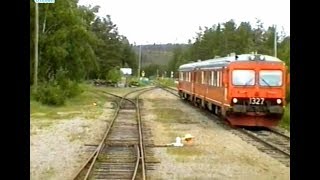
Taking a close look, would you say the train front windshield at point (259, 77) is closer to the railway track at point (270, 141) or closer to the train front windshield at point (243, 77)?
the train front windshield at point (243, 77)

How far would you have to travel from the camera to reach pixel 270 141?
16.3 metres

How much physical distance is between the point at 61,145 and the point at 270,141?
5.90m

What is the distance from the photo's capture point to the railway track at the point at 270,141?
13.6 metres

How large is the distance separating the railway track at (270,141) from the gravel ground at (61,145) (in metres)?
4.38

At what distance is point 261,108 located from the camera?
1930 centimetres

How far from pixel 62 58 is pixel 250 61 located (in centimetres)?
1535

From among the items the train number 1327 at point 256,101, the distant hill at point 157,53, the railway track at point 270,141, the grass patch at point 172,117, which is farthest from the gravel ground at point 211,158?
the distant hill at point 157,53

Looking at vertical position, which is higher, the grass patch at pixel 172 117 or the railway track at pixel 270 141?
the grass patch at pixel 172 117

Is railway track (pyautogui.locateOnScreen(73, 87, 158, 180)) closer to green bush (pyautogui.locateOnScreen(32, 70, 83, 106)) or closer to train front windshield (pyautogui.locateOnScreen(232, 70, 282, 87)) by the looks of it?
train front windshield (pyautogui.locateOnScreen(232, 70, 282, 87))

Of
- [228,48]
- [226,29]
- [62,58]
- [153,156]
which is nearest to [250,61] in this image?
[153,156]

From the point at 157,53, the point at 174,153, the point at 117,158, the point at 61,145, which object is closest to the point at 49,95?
the point at 61,145

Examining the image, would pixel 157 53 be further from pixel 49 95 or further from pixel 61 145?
pixel 61 145

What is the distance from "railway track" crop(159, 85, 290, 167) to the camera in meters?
13.6
